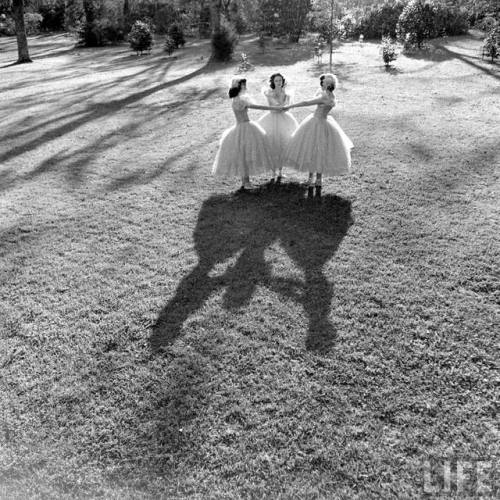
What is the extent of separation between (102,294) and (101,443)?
1.76m

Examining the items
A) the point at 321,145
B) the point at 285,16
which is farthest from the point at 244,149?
the point at 285,16

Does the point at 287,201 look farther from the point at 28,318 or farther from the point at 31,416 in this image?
the point at 31,416

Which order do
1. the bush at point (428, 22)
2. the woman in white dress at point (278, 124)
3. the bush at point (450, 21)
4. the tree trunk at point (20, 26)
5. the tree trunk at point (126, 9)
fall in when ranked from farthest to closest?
the tree trunk at point (126, 9) → the bush at point (450, 21) → the tree trunk at point (20, 26) → the bush at point (428, 22) → the woman in white dress at point (278, 124)

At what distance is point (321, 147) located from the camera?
19.0ft

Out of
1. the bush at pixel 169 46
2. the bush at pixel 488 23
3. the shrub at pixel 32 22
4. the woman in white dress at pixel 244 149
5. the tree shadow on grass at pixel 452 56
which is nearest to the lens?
the woman in white dress at pixel 244 149

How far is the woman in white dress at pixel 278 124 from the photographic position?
6238 mm

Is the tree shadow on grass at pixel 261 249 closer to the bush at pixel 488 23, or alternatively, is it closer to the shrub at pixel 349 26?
the bush at pixel 488 23

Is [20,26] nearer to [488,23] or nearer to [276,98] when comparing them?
[276,98]

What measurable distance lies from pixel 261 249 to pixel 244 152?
1642 mm

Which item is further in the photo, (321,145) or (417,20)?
(417,20)

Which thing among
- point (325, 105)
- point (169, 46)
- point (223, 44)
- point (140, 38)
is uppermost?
point (140, 38)

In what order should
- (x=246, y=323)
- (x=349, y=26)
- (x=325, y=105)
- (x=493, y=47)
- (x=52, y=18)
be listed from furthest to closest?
(x=52, y=18) → (x=349, y=26) → (x=493, y=47) → (x=325, y=105) → (x=246, y=323)

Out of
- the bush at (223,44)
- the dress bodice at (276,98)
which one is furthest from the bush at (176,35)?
the dress bodice at (276,98)

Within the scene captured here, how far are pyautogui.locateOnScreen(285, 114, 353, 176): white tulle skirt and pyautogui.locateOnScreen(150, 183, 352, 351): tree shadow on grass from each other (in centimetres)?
48
